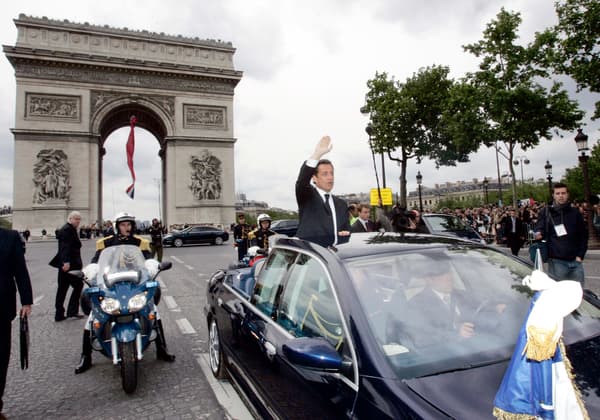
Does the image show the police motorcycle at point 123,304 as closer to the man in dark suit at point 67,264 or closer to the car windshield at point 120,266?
the car windshield at point 120,266

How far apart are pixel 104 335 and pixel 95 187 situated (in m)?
33.3

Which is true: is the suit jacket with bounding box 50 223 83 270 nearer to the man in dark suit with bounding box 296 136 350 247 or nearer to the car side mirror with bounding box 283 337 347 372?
the man in dark suit with bounding box 296 136 350 247

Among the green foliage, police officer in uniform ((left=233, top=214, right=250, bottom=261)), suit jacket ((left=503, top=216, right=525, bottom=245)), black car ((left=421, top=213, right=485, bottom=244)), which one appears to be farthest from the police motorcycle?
the green foliage

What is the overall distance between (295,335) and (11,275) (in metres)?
2.49

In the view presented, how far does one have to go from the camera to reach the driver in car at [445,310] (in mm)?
1886

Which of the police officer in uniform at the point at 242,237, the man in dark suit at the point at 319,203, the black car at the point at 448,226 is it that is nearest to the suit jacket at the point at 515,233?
the black car at the point at 448,226

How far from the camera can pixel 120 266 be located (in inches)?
161

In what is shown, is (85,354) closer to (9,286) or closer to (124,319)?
(124,319)

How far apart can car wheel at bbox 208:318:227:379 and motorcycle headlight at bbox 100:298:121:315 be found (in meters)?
0.87

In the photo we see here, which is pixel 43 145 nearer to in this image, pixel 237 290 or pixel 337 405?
pixel 237 290

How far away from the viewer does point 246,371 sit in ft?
9.14

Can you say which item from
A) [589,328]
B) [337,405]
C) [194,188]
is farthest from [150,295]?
[194,188]

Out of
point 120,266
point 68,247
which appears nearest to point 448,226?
point 68,247

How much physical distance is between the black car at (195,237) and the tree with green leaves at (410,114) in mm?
14367
